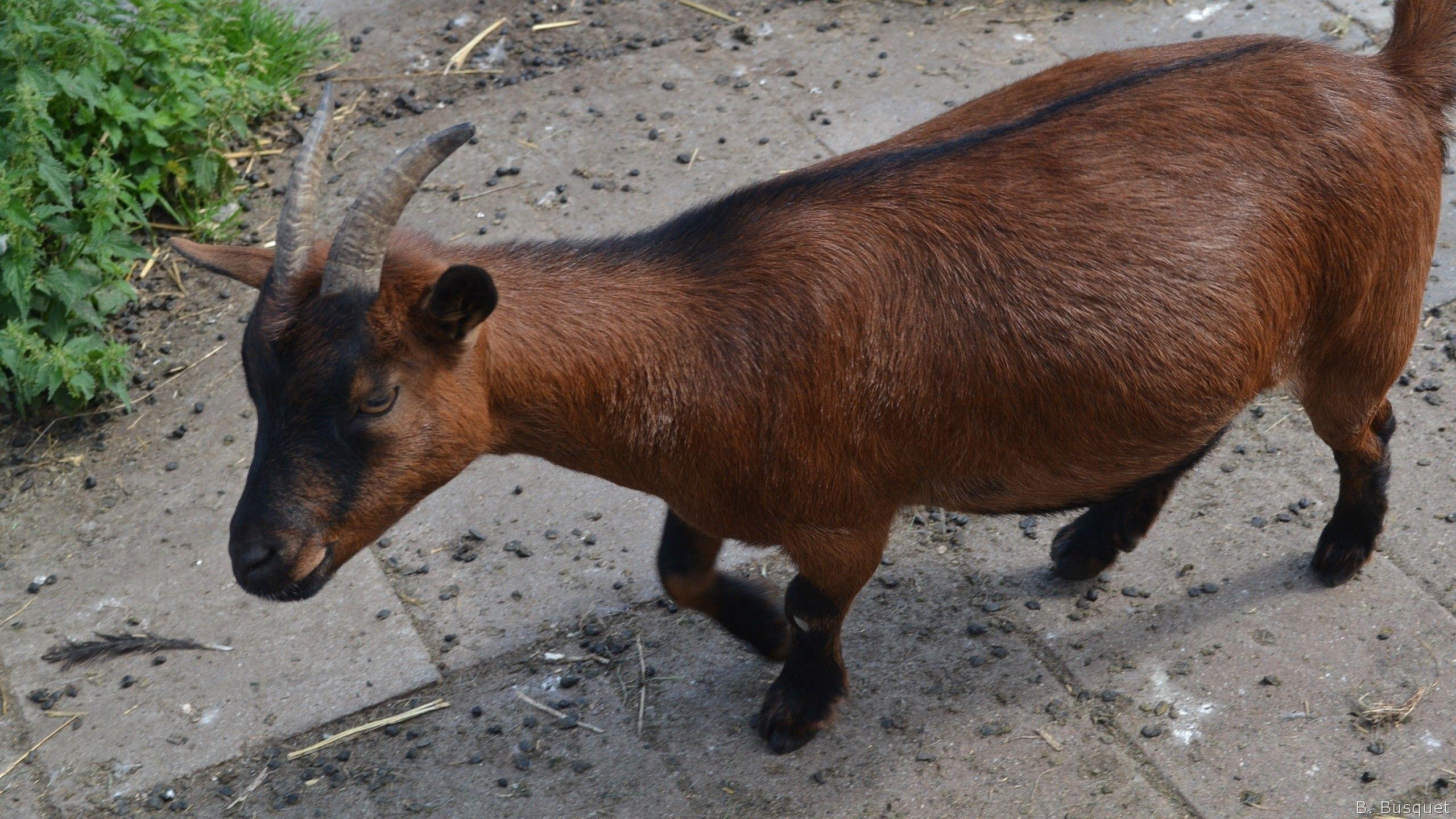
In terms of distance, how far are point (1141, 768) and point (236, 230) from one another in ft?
15.0

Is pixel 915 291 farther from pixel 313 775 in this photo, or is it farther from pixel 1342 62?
pixel 313 775

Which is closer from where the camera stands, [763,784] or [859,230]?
[859,230]

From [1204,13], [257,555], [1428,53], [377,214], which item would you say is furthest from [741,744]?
[1204,13]

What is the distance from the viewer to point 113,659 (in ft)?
15.0

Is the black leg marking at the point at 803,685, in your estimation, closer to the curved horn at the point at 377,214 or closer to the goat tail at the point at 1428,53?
the curved horn at the point at 377,214

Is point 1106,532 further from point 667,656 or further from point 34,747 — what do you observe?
point 34,747

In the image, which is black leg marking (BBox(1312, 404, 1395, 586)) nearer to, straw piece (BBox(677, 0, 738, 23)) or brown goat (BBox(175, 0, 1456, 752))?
brown goat (BBox(175, 0, 1456, 752))

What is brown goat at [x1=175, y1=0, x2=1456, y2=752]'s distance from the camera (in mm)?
3578

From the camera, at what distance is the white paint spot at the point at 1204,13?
23.0 ft

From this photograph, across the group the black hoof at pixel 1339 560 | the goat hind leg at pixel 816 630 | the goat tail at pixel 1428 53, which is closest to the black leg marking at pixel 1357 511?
the black hoof at pixel 1339 560

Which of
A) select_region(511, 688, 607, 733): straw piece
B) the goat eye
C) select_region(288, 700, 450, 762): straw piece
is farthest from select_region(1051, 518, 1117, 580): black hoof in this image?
the goat eye

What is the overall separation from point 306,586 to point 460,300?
33.0 inches

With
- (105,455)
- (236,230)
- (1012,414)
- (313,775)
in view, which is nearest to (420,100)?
(236,230)

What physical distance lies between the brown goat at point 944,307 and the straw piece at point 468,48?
12.1 feet
